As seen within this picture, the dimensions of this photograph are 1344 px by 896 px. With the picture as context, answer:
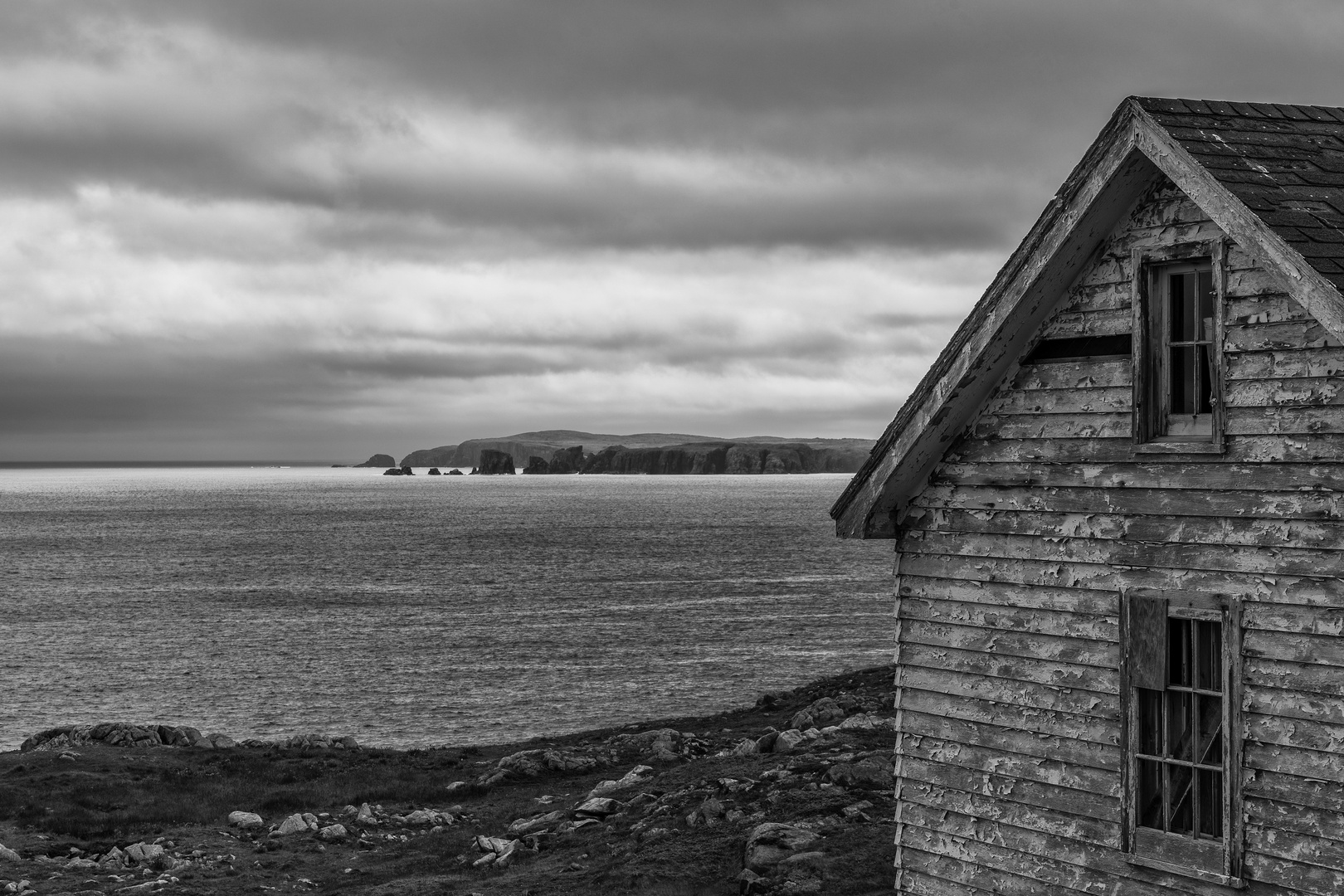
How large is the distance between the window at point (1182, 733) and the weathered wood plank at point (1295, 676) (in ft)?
0.40

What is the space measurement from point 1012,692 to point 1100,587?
1.24 meters

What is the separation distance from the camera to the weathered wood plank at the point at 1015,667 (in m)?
9.81

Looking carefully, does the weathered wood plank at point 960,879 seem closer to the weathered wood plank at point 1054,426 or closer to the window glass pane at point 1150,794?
the window glass pane at point 1150,794

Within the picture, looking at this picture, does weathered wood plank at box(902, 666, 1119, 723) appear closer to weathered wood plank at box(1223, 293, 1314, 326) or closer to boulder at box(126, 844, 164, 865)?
weathered wood plank at box(1223, 293, 1314, 326)

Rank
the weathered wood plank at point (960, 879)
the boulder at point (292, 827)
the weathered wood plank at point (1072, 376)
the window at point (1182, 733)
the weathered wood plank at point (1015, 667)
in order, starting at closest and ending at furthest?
1. the window at point (1182, 733)
2. the weathered wood plank at point (1072, 376)
3. the weathered wood plank at point (1015, 667)
4. the weathered wood plank at point (960, 879)
5. the boulder at point (292, 827)

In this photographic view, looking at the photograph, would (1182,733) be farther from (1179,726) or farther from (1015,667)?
(1015,667)

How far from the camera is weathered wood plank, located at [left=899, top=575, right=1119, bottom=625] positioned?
984 centimetres

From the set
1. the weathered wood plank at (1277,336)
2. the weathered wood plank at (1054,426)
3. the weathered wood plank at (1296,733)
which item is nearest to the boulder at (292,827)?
the weathered wood plank at (1054,426)

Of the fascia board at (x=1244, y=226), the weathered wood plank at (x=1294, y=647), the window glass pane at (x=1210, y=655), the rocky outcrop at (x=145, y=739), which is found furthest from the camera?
the rocky outcrop at (x=145, y=739)

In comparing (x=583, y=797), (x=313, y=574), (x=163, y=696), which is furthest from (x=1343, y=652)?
(x=313, y=574)

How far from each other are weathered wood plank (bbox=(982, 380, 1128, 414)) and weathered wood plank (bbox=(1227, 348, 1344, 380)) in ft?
2.91

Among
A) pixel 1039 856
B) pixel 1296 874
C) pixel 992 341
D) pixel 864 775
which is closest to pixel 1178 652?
pixel 1296 874

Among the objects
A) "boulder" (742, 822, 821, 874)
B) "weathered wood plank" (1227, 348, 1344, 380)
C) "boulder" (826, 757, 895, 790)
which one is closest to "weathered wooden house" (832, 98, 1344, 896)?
"weathered wood plank" (1227, 348, 1344, 380)

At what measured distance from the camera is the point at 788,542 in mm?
125375
